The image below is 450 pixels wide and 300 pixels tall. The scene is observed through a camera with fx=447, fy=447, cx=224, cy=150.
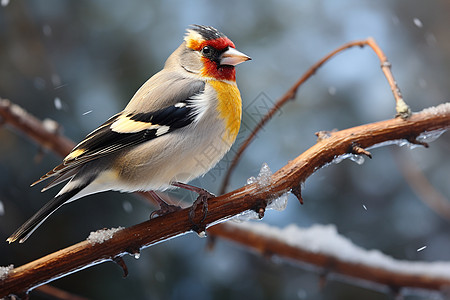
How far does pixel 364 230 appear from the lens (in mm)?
934

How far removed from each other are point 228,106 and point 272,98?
9.6 inches

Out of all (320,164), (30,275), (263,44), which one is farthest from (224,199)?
(263,44)

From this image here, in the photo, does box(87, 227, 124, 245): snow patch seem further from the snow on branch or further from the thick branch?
the snow on branch

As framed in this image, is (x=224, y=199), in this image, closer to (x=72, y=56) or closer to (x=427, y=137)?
(x=427, y=137)

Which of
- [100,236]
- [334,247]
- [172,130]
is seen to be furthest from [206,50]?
[334,247]

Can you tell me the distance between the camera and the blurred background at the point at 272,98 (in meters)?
0.88

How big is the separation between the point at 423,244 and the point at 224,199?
0.58 metres

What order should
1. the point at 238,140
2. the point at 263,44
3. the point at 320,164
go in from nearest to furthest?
the point at 320,164 < the point at 238,140 < the point at 263,44

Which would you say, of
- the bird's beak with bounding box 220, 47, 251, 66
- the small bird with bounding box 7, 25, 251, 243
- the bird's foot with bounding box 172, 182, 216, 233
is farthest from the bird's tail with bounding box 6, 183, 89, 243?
the bird's beak with bounding box 220, 47, 251, 66

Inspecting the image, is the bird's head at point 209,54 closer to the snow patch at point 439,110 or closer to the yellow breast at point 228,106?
the yellow breast at point 228,106

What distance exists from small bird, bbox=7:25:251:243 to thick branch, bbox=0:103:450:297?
0.19 feet

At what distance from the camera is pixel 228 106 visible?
2.02 ft

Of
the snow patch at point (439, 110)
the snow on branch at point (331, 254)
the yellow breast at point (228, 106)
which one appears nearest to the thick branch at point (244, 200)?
the snow patch at point (439, 110)

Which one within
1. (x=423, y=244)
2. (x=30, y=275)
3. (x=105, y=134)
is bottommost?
(x=423, y=244)
